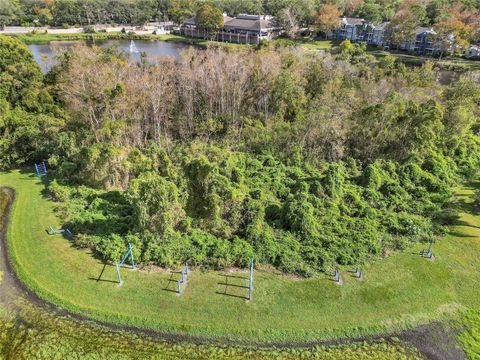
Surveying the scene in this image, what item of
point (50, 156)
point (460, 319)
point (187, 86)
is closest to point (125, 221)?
point (50, 156)

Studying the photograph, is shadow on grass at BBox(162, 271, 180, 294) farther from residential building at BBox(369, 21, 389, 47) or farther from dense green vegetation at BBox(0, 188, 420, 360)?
residential building at BBox(369, 21, 389, 47)

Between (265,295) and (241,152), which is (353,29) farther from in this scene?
(265,295)

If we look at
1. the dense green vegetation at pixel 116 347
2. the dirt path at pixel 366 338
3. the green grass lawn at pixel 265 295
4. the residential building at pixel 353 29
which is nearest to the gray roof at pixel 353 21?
the residential building at pixel 353 29

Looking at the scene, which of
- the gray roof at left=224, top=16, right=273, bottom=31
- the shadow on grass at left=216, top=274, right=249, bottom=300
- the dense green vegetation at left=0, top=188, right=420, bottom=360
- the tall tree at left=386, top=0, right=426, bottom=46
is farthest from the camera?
the gray roof at left=224, top=16, right=273, bottom=31

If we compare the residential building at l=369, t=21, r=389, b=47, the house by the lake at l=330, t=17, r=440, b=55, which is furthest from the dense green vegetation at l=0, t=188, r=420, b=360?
the residential building at l=369, t=21, r=389, b=47

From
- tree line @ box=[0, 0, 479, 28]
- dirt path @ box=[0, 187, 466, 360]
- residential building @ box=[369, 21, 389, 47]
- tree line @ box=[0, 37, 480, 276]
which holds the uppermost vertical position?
tree line @ box=[0, 0, 479, 28]

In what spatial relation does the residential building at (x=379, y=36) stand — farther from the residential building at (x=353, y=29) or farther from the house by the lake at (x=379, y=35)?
the residential building at (x=353, y=29)

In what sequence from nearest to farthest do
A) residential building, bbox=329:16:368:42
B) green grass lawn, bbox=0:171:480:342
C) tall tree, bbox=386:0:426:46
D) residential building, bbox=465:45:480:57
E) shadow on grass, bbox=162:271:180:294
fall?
green grass lawn, bbox=0:171:480:342 < shadow on grass, bbox=162:271:180:294 < residential building, bbox=465:45:480:57 < tall tree, bbox=386:0:426:46 < residential building, bbox=329:16:368:42

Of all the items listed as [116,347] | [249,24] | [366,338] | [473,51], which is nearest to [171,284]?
[116,347]
